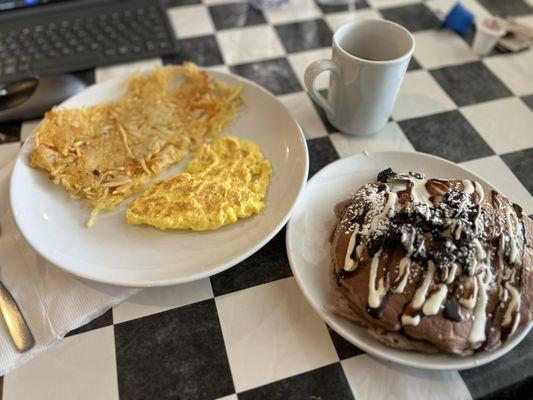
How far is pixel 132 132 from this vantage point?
3.86 feet

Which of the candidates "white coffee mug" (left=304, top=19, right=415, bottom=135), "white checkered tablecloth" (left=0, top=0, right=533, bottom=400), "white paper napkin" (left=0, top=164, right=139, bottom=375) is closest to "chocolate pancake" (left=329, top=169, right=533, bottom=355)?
"white checkered tablecloth" (left=0, top=0, right=533, bottom=400)

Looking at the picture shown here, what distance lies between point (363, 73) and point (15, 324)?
0.97 meters

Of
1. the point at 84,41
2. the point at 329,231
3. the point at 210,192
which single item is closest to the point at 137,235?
the point at 210,192

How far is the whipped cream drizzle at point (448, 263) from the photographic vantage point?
764 mm

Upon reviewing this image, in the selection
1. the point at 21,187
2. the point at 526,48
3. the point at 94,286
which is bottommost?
the point at 526,48

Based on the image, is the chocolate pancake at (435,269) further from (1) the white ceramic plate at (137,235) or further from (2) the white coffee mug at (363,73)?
(2) the white coffee mug at (363,73)

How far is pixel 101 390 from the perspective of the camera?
0.82 metres

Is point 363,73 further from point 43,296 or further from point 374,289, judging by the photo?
point 43,296

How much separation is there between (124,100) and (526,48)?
1387 millimetres

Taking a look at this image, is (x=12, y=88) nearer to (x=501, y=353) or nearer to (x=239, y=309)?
(x=239, y=309)

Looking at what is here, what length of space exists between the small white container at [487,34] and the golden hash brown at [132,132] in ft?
2.88

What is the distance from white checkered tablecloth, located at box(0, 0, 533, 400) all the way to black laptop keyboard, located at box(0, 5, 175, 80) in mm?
234

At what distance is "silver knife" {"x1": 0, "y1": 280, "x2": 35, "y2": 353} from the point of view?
2.82ft

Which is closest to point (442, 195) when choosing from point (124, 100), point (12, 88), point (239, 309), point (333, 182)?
point (333, 182)
